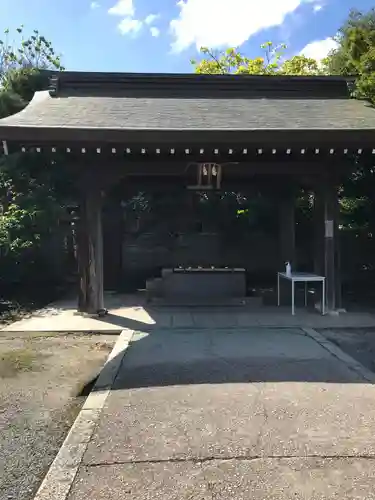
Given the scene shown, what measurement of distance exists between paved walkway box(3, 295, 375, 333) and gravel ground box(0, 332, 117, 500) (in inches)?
20.6

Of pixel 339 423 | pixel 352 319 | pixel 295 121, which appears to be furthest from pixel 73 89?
pixel 339 423

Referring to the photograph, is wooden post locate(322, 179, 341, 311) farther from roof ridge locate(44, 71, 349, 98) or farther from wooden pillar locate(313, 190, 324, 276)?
roof ridge locate(44, 71, 349, 98)

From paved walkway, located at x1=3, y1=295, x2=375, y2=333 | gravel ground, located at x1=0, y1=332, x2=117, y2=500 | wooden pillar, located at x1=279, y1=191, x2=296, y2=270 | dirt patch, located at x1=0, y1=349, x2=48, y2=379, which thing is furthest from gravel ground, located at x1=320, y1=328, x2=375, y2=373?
dirt patch, located at x1=0, y1=349, x2=48, y2=379

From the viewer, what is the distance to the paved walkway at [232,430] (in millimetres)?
2598

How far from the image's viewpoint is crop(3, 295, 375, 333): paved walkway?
7.12 meters

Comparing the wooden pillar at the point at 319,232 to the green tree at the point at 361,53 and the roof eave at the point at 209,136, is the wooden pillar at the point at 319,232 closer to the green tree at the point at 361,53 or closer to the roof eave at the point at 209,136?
the roof eave at the point at 209,136

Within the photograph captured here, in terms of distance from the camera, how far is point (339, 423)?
3.45 metres

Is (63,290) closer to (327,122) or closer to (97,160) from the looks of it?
(97,160)

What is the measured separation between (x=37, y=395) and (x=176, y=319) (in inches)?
143

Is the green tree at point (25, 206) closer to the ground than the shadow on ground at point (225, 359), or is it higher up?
higher up

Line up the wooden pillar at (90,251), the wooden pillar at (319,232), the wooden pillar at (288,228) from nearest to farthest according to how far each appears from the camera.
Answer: the wooden pillar at (90,251)
the wooden pillar at (319,232)
the wooden pillar at (288,228)

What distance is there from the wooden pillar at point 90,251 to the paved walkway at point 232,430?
2507mm

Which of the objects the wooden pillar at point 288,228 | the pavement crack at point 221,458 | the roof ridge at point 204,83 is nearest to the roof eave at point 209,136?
the wooden pillar at point 288,228

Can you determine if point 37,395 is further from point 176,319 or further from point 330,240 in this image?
point 330,240
